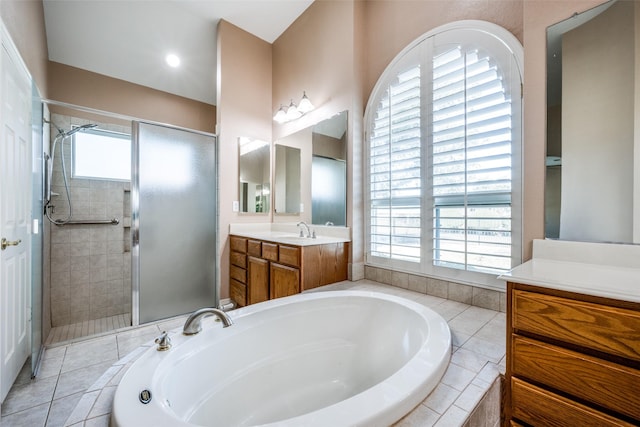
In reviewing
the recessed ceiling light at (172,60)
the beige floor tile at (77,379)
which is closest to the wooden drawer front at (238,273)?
the beige floor tile at (77,379)

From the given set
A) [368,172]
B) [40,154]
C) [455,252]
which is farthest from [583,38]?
[40,154]

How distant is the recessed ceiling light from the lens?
10.4 feet

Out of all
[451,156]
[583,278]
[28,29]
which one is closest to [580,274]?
[583,278]

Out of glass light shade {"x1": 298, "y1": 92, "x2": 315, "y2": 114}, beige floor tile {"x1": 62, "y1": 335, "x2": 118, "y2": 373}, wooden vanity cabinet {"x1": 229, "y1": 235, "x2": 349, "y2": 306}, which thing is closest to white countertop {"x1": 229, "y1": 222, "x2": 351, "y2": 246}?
wooden vanity cabinet {"x1": 229, "y1": 235, "x2": 349, "y2": 306}

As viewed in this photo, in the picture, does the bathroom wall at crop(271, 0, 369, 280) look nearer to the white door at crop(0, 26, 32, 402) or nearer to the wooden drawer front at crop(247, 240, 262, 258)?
the wooden drawer front at crop(247, 240, 262, 258)

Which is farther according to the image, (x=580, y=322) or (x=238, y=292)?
(x=238, y=292)

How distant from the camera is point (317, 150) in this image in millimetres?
2699

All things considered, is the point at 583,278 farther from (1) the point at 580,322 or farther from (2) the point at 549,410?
(2) the point at 549,410

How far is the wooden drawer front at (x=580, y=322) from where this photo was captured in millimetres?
745

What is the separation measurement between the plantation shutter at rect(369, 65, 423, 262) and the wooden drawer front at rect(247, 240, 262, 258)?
1.04 m

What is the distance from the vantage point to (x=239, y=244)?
2.78 m

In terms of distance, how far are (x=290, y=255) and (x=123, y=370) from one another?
4.19ft

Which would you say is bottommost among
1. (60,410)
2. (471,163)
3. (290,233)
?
(60,410)

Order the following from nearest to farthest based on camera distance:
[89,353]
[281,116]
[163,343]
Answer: [163,343], [89,353], [281,116]
